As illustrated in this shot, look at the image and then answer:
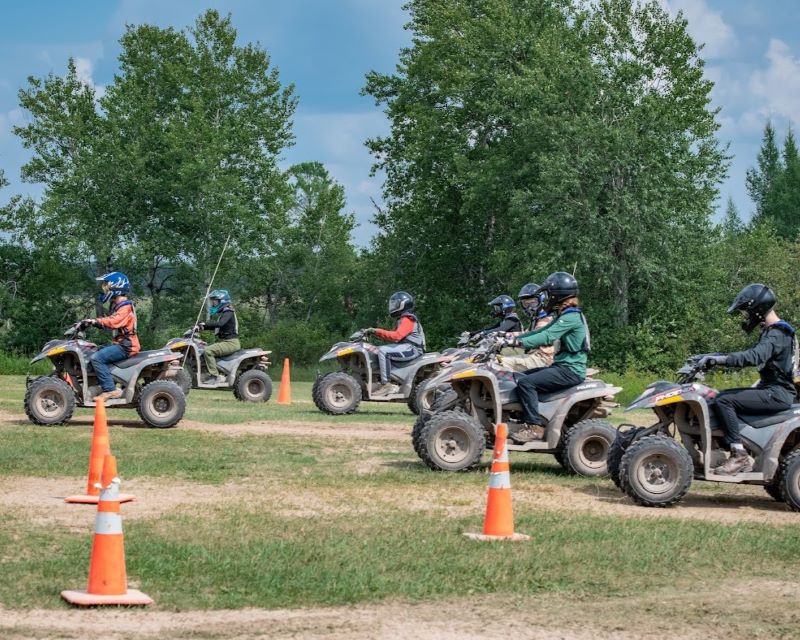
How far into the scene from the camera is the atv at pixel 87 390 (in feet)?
59.1

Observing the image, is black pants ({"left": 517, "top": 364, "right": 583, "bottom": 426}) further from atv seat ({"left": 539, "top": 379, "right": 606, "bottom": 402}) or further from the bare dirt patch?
the bare dirt patch

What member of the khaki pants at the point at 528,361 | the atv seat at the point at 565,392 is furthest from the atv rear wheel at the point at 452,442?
the khaki pants at the point at 528,361

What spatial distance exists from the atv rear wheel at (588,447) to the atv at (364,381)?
351 inches

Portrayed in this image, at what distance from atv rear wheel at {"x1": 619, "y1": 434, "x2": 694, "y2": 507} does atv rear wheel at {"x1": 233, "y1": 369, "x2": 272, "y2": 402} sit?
1496cm

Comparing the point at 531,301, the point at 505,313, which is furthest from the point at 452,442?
the point at 505,313

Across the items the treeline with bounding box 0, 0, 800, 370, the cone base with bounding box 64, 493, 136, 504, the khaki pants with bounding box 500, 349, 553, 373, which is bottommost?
the cone base with bounding box 64, 493, 136, 504

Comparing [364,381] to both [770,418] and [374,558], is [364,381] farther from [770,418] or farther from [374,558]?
[374,558]

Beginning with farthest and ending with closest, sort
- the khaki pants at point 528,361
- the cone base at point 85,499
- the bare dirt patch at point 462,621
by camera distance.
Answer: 1. the khaki pants at point 528,361
2. the cone base at point 85,499
3. the bare dirt patch at point 462,621

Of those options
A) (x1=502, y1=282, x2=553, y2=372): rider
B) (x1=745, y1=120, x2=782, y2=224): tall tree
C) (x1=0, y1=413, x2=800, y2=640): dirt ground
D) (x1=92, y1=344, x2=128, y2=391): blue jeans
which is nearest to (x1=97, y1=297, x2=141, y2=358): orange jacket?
(x1=92, y1=344, x2=128, y2=391): blue jeans

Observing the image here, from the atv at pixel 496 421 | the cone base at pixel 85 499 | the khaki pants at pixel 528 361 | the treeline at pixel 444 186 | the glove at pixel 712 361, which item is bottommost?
the cone base at pixel 85 499

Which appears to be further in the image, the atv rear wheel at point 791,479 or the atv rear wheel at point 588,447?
the atv rear wheel at point 588,447

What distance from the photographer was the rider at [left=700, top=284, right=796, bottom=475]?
11.3 meters

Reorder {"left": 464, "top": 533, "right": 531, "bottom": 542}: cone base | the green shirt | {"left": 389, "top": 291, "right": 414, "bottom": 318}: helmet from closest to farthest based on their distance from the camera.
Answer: {"left": 464, "top": 533, "right": 531, "bottom": 542}: cone base
the green shirt
{"left": 389, "top": 291, "right": 414, "bottom": 318}: helmet

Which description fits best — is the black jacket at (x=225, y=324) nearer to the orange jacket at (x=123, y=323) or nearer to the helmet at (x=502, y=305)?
the helmet at (x=502, y=305)
